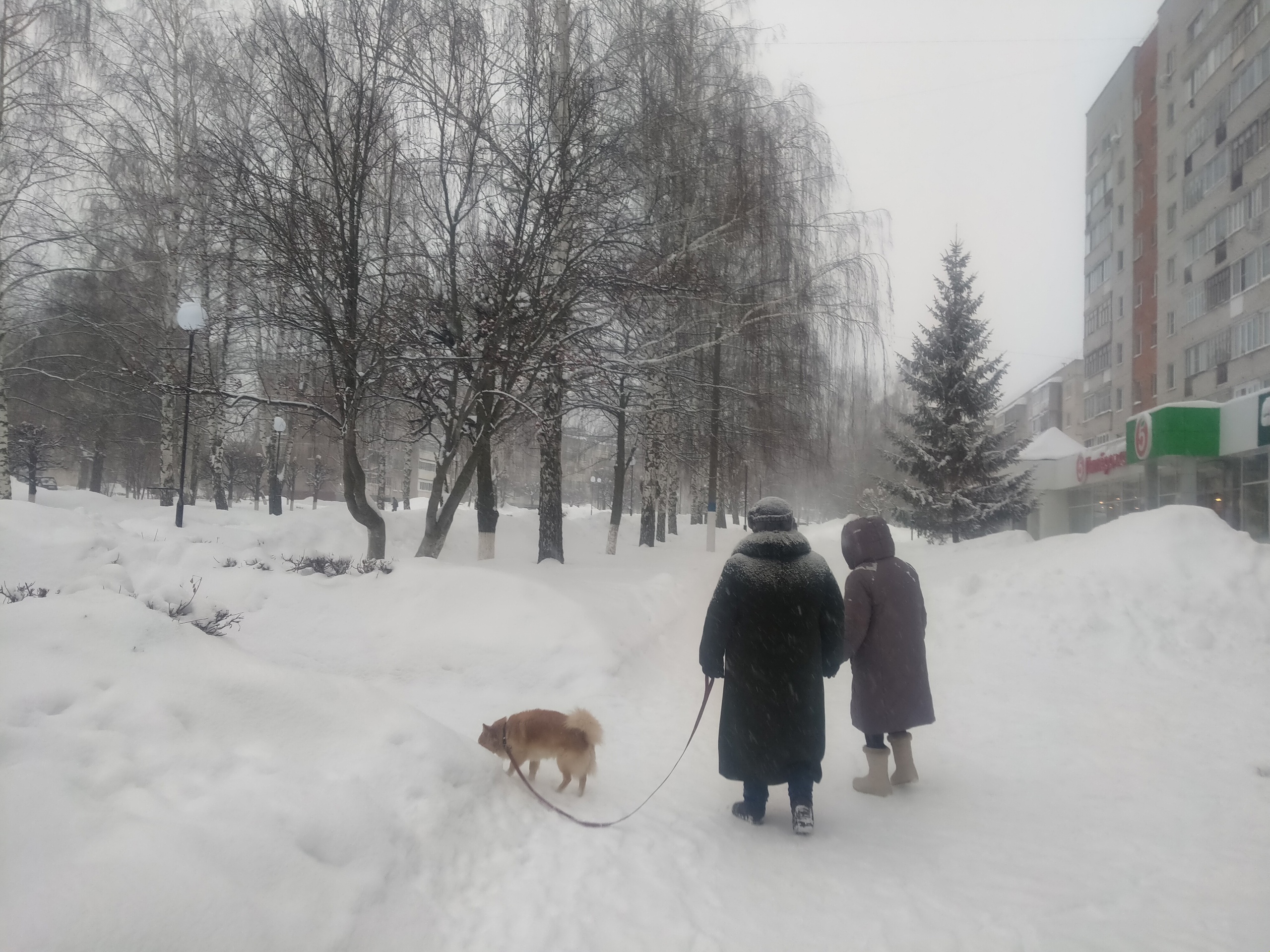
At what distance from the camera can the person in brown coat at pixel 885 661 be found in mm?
4715

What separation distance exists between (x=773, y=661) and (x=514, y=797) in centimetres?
156

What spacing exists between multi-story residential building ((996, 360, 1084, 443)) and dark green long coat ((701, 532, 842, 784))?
220 feet

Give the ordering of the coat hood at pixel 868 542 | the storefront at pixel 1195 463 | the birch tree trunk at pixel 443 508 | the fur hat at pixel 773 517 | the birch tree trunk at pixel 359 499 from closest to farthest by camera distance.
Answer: the fur hat at pixel 773 517, the coat hood at pixel 868 542, the birch tree trunk at pixel 359 499, the birch tree trunk at pixel 443 508, the storefront at pixel 1195 463

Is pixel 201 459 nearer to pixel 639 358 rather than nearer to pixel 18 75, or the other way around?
pixel 18 75

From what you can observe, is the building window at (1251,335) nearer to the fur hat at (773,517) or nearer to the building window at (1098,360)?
the building window at (1098,360)

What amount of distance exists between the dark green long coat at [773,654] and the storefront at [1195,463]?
15348 mm

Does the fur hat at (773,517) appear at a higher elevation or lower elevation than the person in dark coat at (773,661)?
higher

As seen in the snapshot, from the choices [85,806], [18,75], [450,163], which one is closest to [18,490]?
[18,75]

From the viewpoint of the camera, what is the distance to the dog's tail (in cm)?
436

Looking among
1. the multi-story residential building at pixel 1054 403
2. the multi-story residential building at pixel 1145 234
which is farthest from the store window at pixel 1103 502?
the multi-story residential building at pixel 1054 403

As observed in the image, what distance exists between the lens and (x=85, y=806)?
7.73 feet

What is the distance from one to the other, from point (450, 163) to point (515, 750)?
8.68 metres

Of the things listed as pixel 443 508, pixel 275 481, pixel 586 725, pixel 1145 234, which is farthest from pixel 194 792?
pixel 1145 234

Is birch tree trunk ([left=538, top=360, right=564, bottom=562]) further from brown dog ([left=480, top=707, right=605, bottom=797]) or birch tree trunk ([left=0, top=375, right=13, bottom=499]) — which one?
birch tree trunk ([left=0, top=375, right=13, bottom=499])
